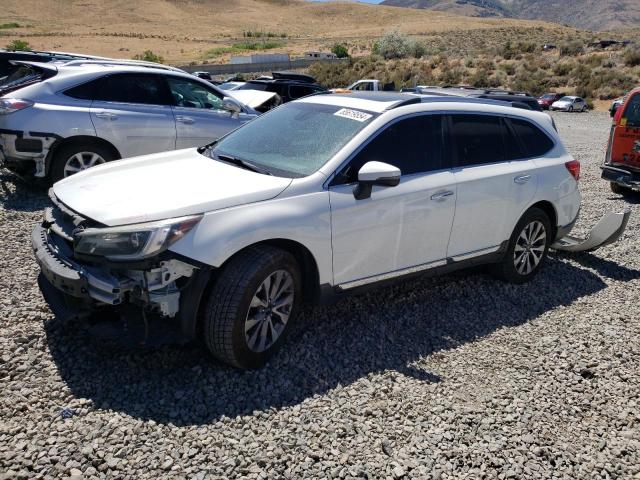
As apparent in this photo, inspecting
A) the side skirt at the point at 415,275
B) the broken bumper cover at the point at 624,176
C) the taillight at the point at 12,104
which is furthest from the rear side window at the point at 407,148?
the broken bumper cover at the point at 624,176

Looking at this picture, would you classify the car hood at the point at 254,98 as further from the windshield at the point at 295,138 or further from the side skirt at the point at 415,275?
the side skirt at the point at 415,275

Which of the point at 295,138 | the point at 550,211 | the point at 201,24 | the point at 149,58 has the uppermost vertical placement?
the point at 201,24

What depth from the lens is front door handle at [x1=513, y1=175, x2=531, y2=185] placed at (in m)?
5.22

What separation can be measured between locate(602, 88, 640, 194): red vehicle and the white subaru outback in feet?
14.9

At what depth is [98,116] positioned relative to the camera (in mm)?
7266

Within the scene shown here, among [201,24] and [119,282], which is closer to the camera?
[119,282]

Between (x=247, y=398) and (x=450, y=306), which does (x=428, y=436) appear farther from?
(x=450, y=306)

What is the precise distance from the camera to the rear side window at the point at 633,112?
945cm

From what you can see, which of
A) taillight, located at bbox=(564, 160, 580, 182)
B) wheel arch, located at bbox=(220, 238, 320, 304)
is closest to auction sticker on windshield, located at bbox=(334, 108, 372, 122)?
wheel arch, located at bbox=(220, 238, 320, 304)

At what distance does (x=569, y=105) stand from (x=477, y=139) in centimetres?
2834

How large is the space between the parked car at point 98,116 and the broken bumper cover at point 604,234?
431 cm

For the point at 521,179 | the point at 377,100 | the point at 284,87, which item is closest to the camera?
the point at 377,100

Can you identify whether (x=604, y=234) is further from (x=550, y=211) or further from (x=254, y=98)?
(x=254, y=98)

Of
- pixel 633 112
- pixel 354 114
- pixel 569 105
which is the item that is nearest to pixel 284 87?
pixel 633 112
